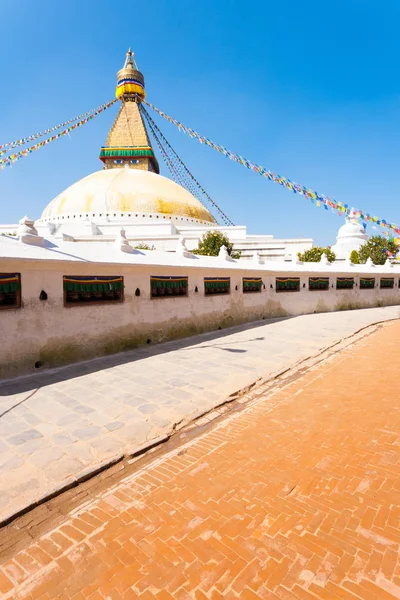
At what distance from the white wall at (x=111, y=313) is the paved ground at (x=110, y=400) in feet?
1.84

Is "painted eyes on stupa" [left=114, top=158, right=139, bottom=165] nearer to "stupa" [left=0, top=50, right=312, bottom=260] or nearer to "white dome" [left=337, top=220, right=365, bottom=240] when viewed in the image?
"stupa" [left=0, top=50, right=312, bottom=260]

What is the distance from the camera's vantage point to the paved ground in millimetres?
4207

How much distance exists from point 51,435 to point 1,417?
47.9 inches

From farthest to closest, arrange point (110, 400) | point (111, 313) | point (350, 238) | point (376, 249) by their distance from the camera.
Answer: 1. point (350, 238)
2. point (376, 249)
3. point (111, 313)
4. point (110, 400)

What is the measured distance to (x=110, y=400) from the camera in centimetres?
624

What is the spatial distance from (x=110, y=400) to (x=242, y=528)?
12.3ft

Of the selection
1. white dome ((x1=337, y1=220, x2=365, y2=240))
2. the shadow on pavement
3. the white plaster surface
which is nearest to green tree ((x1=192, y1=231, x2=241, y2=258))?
the white plaster surface

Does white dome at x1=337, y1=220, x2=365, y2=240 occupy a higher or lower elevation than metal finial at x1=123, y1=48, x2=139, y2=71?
lower

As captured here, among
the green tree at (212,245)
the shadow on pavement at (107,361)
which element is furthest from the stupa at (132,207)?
the shadow on pavement at (107,361)

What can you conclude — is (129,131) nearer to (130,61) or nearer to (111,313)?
(130,61)

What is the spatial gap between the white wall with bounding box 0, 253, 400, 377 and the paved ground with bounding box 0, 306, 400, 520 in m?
0.56

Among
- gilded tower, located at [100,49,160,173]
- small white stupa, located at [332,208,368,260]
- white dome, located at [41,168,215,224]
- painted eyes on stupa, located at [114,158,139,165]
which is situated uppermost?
gilded tower, located at [100,49,160,173]

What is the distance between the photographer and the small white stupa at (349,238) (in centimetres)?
3503

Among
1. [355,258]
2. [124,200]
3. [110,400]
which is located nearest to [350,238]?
[355,258]
